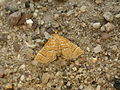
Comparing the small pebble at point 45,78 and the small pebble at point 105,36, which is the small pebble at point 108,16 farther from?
the small pebble at point 45,78

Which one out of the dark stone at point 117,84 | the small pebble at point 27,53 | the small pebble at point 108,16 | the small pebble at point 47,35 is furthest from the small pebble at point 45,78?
the small pebble at point 108,16

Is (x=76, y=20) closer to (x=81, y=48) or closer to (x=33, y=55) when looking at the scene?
(x=81, y=48)

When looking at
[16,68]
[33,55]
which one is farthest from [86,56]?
[16,68]

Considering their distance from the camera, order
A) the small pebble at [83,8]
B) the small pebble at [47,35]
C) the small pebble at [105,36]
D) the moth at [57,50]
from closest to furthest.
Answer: the moth at [57,50]
the small pebble at [105,36]
the small pebble at [47,35]
the small pebble at [83,8]

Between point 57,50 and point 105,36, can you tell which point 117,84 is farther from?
point 57,50

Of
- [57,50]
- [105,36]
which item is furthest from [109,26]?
[57,50]

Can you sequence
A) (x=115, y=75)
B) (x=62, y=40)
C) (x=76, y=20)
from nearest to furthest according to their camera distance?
1. (x=115, y=75)
2. (x=62, y=40)
3. (x=76, y=20)
